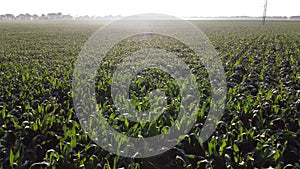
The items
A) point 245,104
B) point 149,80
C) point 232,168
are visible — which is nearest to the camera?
point 232,168

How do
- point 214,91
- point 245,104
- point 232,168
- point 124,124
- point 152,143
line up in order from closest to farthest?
point 232,168, point 152,143, point 124,124, point 245,104, point 214,91

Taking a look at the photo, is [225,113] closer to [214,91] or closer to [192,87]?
[214,91]

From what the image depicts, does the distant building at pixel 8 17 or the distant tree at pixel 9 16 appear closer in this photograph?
the distant building at pixel 8 17

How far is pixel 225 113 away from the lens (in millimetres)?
5805

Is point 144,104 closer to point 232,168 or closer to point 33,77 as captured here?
point 232,168

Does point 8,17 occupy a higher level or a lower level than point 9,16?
lower

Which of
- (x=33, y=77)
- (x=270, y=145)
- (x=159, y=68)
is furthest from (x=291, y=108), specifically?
(x=33, y=77)

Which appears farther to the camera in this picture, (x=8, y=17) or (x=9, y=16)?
(x=9, y=16)

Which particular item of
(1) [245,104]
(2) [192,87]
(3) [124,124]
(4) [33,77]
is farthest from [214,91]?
(4) [33,77]

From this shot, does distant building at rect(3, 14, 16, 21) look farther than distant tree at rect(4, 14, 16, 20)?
No

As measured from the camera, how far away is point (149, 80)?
8.78m

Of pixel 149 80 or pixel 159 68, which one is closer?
pixel 149 80

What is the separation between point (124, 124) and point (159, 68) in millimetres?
5612

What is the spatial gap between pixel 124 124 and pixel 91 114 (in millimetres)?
859
